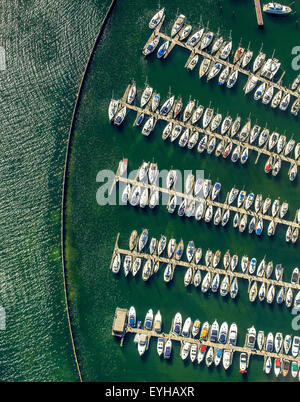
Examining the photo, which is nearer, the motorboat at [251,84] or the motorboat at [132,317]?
the motorboat at [132,317]

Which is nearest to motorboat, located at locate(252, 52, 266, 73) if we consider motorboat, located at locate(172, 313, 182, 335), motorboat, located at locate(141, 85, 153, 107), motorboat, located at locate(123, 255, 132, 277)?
motorboat, located at locate(141, 85, 153, 107)

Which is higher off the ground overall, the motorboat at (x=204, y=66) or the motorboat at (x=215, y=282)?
the motorboat at (x=204, y=66)

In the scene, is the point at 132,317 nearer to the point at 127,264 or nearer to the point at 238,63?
the point at 127,264

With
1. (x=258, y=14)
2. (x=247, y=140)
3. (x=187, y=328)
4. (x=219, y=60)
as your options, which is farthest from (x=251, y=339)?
(x=258, y=14)

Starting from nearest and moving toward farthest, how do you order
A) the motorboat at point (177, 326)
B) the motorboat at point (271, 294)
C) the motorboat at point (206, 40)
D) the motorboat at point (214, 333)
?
the motorboat at point (177, 326) < the motorboat at point (214, 333) < the motorboat at point (271, 294) < the motorboat at point (206, 40)

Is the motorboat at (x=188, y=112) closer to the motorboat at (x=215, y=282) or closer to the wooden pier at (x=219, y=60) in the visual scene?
the wooden pier at (x=219, y=60)

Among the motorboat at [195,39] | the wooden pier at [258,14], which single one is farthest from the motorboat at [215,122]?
the wooden pier at [258,14]
